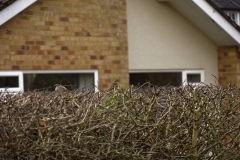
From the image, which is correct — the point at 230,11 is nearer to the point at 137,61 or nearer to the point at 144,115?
the point at 137,61

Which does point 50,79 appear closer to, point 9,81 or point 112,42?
point 9,81

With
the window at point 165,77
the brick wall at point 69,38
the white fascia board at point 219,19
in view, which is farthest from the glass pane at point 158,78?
the white fascia board at point 219,19

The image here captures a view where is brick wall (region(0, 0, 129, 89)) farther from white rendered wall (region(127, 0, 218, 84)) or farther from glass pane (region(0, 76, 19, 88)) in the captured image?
white rendered wall (region(127, 0, 218, 84))

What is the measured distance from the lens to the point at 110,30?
11.6 m

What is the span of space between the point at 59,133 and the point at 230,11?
10166 millimetres

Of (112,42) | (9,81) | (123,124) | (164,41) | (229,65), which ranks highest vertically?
(164,41)

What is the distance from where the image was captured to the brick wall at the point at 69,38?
1065 centimetres

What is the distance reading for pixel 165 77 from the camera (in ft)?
42.7

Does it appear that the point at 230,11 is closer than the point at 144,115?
No

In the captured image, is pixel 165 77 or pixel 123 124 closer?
pixel 123 124

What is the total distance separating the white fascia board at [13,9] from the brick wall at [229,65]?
4853 millimetres

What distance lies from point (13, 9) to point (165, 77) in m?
3.93

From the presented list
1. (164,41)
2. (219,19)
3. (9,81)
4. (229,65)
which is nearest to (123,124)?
(9,81)

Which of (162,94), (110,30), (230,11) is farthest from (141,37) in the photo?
(162,94)
